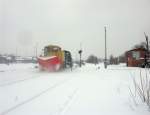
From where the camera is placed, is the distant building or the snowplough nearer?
the snowplough

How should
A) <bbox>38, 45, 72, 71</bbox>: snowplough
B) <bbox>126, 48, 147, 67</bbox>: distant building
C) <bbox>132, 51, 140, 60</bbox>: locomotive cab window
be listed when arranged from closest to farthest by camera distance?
<bbox>38, 45, 72, 71</bbox>: snowplough → <bbox>126, 48, 147, 67</bbox>: distant building → <bbox>132, 51, 140, 60</bbox>: locomotive cab window

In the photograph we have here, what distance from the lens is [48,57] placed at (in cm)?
2739

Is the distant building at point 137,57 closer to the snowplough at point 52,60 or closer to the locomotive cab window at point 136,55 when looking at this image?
the locomotive cab window at point 136,55

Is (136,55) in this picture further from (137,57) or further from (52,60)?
(52,60)

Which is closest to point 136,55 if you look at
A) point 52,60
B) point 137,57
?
point 137,57

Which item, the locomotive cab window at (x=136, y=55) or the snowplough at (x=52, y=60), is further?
the locomotive cab window at (x=136, y=55)

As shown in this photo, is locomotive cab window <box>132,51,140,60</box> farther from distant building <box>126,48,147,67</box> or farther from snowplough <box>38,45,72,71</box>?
snowplough <box>38,45,72,71</box>

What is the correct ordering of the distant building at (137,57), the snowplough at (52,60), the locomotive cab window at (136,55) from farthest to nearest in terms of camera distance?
the locomotive cab window at (136,55) → the distant building at (137,57) → the snowplough at (52,60)

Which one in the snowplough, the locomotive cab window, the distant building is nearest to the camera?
the snowplough

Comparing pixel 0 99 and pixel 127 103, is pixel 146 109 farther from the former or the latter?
pixel 0 99

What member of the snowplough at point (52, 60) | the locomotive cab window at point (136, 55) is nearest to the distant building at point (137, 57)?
the locomotive cab window at point (136, 55)

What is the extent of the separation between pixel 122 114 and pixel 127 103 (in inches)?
58.8

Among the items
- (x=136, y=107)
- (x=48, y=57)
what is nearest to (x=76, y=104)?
(x=136, y=107)

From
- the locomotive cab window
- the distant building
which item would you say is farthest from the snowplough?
the locomotive cab window
